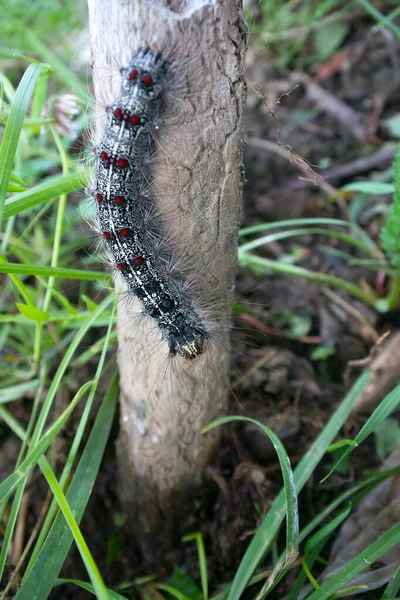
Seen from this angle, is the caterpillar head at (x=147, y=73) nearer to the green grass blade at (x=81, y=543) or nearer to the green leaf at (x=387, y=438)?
the green grass blade at (x=81, y=543)

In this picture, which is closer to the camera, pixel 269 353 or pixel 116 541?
pixel 116 541

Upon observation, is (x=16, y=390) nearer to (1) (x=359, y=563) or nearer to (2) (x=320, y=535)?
(2) (x=320, y=535)

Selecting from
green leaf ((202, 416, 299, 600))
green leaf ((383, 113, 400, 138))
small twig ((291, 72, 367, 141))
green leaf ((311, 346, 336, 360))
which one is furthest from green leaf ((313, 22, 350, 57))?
green leaf ((202, 416, 299, 600))

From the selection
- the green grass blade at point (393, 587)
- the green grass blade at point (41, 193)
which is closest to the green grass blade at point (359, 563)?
the green grass blade at point (393, 587)

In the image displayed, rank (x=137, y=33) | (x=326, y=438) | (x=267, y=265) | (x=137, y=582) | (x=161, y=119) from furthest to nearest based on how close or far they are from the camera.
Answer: (x=267, y=265) → (x=137, y=582) → (x=326, y=438) → (x=161, y=119) → (x=137, y=33)

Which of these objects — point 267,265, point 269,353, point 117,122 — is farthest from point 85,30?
point 117,122

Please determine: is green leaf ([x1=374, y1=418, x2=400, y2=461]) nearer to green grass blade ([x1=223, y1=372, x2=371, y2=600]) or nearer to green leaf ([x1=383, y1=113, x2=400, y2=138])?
green grass blade ([x1=223, y1=372, x2=371, y2=600])

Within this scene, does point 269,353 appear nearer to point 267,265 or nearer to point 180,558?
point 267,265

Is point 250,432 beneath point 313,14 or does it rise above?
→ beneath
